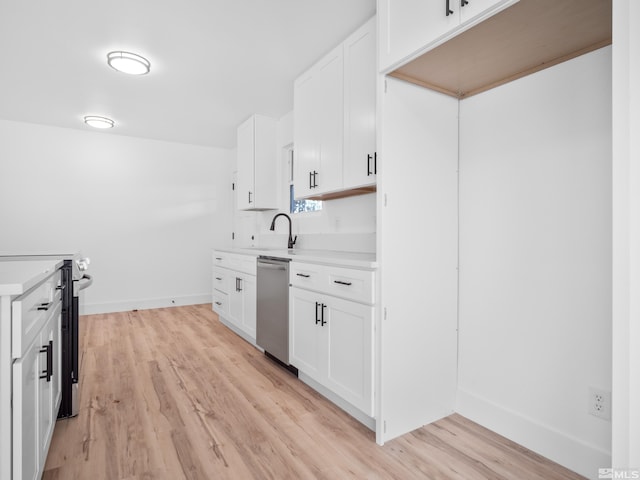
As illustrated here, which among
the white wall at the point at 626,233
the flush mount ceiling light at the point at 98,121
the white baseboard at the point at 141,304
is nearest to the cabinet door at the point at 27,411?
the white wall at the point at 626,233

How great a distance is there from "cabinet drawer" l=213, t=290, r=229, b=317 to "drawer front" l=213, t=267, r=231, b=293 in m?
0.06

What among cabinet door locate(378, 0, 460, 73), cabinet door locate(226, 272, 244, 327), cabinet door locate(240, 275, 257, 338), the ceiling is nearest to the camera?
cabinet door locate(378, 0, 460, 73)

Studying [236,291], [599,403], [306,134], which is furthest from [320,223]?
[599,403]

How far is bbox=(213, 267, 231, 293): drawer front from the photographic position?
3.99 meters

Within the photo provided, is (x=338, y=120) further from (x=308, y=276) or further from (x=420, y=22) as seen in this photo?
(x=308, y=276)

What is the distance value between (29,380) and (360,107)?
7.14ft

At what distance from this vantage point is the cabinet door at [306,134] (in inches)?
112

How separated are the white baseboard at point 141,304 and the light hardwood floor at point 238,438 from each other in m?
2.11

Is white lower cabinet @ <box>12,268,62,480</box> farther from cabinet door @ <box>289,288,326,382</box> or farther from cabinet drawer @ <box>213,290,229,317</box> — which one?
cabinet drawer @ <box>213,290,229,317</box>

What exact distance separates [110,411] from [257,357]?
1.21 m

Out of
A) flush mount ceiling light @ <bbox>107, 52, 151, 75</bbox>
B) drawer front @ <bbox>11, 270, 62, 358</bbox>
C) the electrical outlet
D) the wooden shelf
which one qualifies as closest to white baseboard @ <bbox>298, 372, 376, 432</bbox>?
the electrical outlet

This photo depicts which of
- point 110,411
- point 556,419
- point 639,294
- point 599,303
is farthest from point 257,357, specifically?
point 639,294

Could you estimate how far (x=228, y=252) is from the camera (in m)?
3.93

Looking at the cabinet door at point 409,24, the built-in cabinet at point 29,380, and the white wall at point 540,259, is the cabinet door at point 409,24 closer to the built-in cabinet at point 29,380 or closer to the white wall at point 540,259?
the white wall at point 540,259
